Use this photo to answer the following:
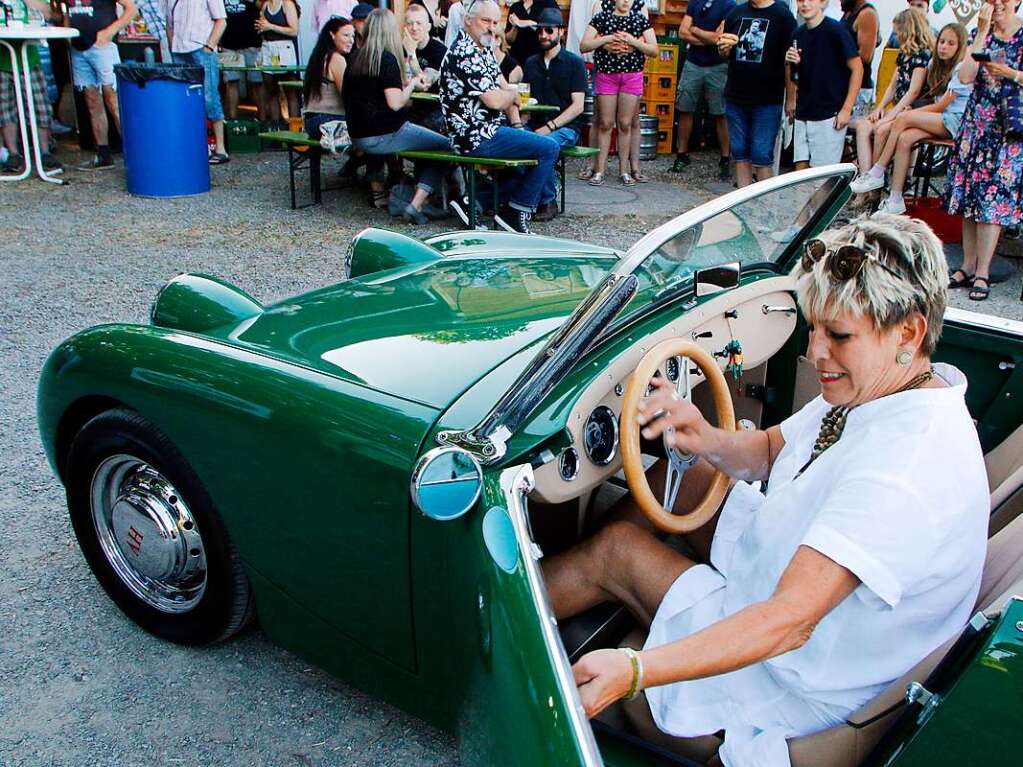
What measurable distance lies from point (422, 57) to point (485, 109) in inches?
118

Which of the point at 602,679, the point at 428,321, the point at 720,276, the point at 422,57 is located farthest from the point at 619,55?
the point at 602,679

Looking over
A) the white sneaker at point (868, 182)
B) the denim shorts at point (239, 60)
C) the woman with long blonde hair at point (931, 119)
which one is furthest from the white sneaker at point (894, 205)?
the denim shorts at point (239, 60)

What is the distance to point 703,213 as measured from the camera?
2330 millimetres

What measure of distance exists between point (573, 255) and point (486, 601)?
194 cm

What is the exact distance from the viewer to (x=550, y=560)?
2496mm

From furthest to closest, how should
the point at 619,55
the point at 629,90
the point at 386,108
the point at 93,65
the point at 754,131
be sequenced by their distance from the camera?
the point at 93,65
the point at 629,90
the point at 619,55
the point at 754,131
the point at 386,108

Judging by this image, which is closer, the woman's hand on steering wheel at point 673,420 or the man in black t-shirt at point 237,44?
the woman's hand on steering wheel at point 673,420

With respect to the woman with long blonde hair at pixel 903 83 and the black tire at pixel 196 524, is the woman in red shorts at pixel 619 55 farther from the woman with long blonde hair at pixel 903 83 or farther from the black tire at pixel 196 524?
the black tire at pixel 196 524

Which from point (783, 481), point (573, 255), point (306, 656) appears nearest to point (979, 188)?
point (573, 255)

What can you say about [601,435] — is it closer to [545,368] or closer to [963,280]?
[545,368]

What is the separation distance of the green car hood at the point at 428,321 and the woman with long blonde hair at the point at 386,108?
5132mm

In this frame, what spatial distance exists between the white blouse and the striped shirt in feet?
31.4

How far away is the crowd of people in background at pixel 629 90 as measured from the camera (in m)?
6.72

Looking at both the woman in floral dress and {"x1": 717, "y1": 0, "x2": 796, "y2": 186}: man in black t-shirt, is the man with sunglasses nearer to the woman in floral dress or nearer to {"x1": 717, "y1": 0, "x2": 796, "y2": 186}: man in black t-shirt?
{"x1": 717, "y1": 0, "x2": 796, "y2": 186}: man in black t-shirt
